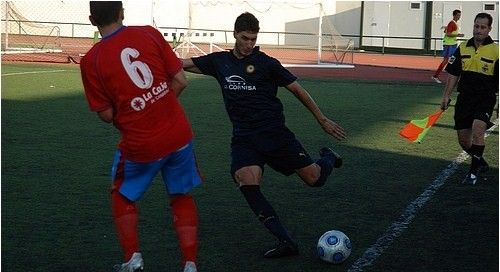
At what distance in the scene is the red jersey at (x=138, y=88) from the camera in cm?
539

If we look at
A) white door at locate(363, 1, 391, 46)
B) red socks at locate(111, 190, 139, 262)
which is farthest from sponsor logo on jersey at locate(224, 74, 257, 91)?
white door at locate(363, 1, 391, 46)

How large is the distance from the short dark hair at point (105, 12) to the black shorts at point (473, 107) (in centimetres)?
521

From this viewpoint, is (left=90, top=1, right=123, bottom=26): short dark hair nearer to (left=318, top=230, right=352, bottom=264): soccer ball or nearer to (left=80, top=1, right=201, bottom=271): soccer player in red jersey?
(left=80, top=1, right=201, bottom=271): soccer player in red jersey

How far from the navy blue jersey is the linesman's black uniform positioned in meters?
3.42

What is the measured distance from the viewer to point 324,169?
7148mm

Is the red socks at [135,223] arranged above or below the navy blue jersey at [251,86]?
below

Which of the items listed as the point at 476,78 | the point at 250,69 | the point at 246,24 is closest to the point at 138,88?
the point at 246,24

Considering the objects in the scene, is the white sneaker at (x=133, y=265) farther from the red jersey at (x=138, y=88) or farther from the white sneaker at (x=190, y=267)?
the red jersey at (x=138, y=88)

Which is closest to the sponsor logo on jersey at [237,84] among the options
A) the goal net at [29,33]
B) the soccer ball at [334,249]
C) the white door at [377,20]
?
the soccer ball at [334,249]

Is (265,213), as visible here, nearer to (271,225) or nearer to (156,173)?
(271,225)

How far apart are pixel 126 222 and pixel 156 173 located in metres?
0.37

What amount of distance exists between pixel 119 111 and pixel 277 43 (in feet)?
136

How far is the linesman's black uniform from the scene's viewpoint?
30.7ft

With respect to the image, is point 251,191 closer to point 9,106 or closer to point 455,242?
point 455,242
